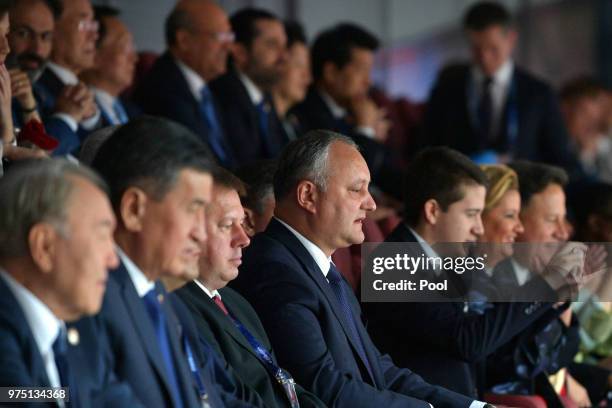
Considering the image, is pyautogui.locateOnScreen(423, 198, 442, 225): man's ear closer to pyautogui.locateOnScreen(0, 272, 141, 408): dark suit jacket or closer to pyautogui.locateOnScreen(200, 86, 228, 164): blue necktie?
pyautogui.locateOnScreen(200, 86, 228, 164): blue necktie

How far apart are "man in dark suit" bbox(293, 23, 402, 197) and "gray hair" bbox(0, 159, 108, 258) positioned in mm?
3674

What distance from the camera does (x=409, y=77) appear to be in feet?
29.8

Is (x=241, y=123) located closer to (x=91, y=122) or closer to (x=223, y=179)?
(x=91, y=122)

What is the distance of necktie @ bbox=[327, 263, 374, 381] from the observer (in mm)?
3424

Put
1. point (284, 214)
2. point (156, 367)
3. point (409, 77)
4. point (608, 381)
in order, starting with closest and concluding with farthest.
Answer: point (156, 367)
point (284, 214)
point (608, 381)
point (409, 77)

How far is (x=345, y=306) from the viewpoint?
349 centimetres

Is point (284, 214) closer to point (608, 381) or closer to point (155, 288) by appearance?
point (155, 288)

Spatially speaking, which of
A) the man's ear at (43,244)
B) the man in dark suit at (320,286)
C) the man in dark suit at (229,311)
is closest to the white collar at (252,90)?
the man in dark suit at (320,286)

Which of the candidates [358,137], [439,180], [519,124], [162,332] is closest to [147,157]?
[162,332]

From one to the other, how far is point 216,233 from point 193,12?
9.13 feet

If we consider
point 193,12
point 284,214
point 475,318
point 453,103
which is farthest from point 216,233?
point 453,103

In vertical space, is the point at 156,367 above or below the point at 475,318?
above

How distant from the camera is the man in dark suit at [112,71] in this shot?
16.1 ft

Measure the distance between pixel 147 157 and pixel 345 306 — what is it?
3.99ft
